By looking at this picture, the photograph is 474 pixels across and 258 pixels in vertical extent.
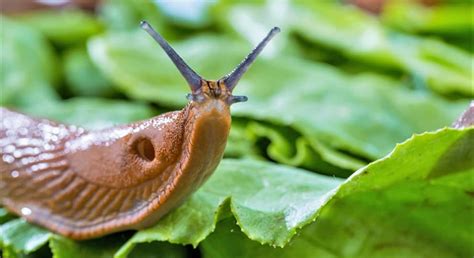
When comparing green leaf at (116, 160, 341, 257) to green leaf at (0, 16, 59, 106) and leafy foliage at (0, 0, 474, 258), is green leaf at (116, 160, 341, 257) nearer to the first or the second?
leafy foliage at (0, 0, 474, 258)

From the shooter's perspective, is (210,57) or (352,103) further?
(210,57)

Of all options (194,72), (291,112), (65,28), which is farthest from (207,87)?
(65,28)

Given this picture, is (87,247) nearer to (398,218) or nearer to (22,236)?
(22,236)

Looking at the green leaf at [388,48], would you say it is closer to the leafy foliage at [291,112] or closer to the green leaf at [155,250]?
the leafy foliage at [291,112]

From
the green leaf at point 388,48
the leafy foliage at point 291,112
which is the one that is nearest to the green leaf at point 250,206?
the leafy foliage at point 291,112

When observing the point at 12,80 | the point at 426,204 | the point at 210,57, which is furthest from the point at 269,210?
the point at 12,80

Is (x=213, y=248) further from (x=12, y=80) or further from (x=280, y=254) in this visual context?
(x=12, y=80)
